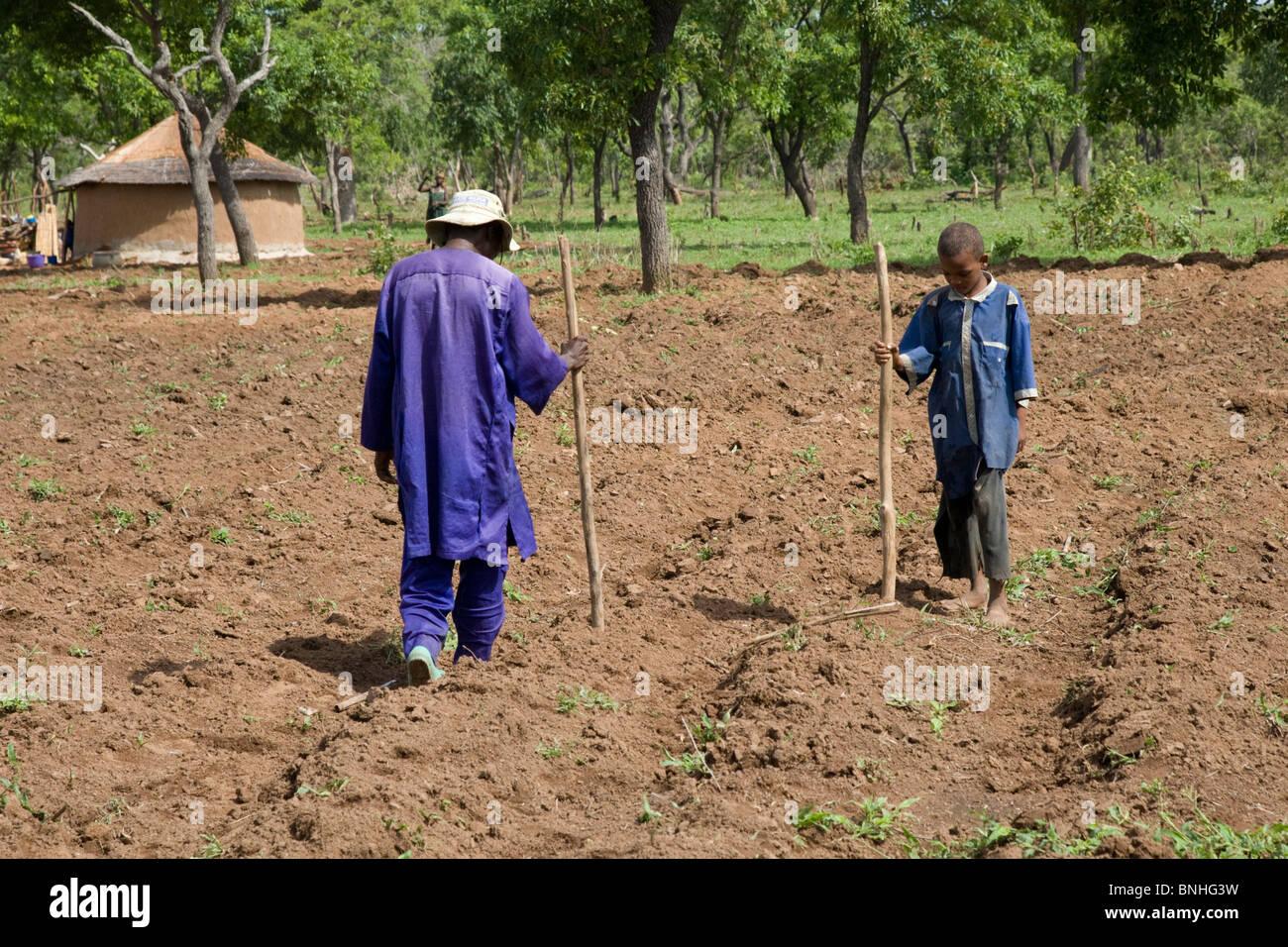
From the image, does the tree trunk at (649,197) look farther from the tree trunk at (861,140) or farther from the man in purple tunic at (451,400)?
the man in purple tunic at (451,400)

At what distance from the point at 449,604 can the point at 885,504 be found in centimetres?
202

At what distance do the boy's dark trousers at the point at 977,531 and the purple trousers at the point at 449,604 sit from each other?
212 centimetres

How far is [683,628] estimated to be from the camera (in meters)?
5.75

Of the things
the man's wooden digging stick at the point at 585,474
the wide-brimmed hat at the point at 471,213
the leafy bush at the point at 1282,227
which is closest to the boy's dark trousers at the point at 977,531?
the man's wooden digging stick at the point at 585,474

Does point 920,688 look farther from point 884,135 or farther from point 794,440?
point 884,135

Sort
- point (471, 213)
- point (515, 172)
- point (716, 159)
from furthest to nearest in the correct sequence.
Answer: point (515, 172) → point (716, 159) → point (471, 213)

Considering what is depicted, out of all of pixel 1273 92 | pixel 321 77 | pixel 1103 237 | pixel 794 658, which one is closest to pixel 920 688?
pixel 794 658

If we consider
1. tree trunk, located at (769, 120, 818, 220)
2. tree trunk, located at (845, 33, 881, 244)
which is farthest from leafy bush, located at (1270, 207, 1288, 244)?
tree trunk, located at (769, 120, 818, 220)

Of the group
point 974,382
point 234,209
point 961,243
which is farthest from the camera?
point 234,209

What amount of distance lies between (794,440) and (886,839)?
5.25 metres

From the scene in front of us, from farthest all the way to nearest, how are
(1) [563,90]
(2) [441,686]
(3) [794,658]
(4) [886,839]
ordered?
1. (1) [563,90]
2. (3) [794,658]
3. (2) [441,686]
4. (4) [886,839]

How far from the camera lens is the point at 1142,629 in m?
5.04

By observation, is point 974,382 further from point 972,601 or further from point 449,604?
point 449,604

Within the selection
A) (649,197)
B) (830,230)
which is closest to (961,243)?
(649,197)
